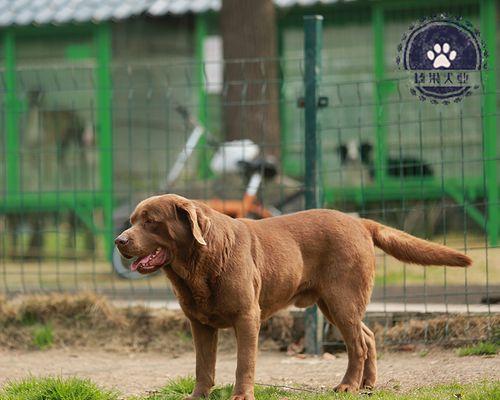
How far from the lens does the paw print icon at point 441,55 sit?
24.3 ft

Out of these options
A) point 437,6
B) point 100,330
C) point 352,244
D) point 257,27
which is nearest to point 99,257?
point 257,27

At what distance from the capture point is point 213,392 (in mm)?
5777

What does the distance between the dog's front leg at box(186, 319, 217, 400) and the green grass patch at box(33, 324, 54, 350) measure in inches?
103

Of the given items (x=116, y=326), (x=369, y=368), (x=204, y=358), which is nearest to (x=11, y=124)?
(x=116, y=326)

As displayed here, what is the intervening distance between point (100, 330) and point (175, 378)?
68.0 inches

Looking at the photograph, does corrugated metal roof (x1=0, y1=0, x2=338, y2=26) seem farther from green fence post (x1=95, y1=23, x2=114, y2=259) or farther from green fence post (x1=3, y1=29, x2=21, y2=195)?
green fence post (x1=3, y1=29, x2=21, y2=195)

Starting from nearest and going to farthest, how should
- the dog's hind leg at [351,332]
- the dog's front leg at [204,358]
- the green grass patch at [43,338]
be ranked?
the dog's front leg at [204,358] → the dog's hind leg at [351,332] → the green grass patch at [43,338]

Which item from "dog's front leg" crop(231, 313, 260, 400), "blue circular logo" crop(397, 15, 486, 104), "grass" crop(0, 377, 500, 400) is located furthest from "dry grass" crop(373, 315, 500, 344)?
"dog's front leg" crop(231, 313, 260, 400)

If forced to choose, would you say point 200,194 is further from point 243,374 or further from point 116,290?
point 243,374

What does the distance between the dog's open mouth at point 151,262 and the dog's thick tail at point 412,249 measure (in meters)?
1.47

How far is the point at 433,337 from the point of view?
748 centimetres

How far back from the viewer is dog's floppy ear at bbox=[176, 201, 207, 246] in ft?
17.5

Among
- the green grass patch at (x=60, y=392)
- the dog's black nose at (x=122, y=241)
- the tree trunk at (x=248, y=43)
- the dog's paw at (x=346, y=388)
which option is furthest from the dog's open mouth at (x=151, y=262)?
the tree trunk at (x=248, y=43)

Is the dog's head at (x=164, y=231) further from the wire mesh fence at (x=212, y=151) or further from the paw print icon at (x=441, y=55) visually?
the wire mesh fence at (x=212, y=151)
